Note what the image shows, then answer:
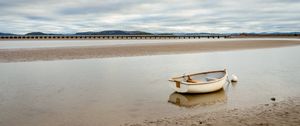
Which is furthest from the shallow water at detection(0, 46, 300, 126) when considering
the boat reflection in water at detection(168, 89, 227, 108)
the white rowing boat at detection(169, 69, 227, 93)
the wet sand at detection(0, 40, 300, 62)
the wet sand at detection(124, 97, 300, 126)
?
the wet sand at detection(0, 40, 300, 62)

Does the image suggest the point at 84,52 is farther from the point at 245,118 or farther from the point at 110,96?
the point at 245,118

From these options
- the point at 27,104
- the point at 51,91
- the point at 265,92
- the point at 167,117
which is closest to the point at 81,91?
the point at 51,91

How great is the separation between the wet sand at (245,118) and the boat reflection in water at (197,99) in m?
1.42

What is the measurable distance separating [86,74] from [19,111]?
26.0 ft

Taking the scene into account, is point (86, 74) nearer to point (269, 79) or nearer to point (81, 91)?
point (81, 91)

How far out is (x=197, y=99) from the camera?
11383 millimetres

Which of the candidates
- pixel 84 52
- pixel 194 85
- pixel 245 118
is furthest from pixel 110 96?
pixel 84 52

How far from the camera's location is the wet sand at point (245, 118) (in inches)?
308

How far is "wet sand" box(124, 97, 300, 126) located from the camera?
782 cm

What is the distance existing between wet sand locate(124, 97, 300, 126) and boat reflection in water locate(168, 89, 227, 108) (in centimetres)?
142

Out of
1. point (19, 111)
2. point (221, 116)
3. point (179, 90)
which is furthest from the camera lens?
point (179, 90)

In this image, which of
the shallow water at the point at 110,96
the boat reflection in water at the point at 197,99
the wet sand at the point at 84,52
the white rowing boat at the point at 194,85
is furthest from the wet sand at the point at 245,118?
the wet sand at the point at 84,52

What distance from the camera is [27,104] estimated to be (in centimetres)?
1045

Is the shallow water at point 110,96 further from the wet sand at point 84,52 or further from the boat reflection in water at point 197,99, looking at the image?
the wet sand at point 84,52
